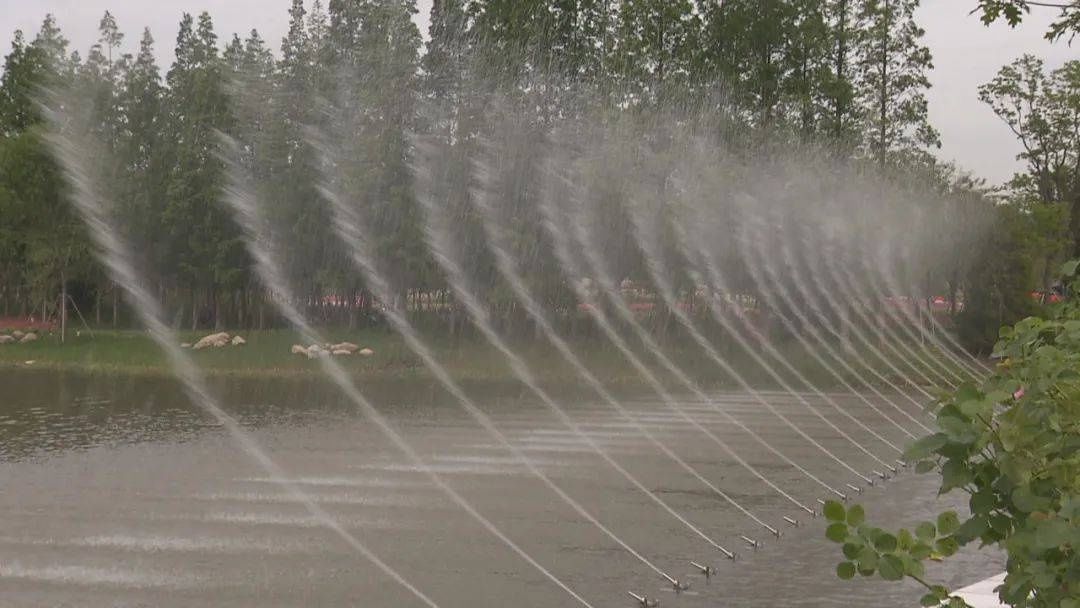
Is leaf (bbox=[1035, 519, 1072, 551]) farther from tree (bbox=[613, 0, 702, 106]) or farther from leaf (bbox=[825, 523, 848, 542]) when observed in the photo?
tree (bbox=[613, 0, 702, 106])

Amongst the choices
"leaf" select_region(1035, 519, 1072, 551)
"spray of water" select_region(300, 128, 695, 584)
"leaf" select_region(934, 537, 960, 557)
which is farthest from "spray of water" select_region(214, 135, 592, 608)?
"leaf" select_region(1035, 519, 1072, 551)

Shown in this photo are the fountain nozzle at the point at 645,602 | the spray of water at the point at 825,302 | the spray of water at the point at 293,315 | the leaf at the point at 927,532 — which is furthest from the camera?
the spray of water at the point at 825,302

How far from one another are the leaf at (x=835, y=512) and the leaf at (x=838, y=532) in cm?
2

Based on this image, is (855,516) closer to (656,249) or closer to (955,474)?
(955,474)

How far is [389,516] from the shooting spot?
1484cm

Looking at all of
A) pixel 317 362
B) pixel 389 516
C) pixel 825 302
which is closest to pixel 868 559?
pixel 389 516

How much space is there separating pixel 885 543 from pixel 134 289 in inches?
2033

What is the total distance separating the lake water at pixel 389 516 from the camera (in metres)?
11.4

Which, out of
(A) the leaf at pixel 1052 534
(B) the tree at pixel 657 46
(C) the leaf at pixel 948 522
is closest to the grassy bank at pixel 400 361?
(B) the tree at pixel 657 46

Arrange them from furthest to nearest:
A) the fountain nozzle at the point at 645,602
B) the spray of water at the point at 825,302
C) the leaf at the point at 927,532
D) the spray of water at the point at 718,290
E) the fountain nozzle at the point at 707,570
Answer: the spray of water at the point at 825,302 → the spray of water at the point at 718,290 → the fountain nozzle at the point at 707,570 → the fountain nozzle at the point at 645,602 → the leaf at the point at 927,532

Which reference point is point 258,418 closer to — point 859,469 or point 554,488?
point 554,488

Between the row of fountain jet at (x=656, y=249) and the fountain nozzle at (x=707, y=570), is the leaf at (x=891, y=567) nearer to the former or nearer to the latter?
the fountain nozzle at (x=707, y=570)

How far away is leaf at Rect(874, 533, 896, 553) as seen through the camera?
3.06 meters

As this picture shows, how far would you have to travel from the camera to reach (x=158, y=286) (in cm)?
4775
